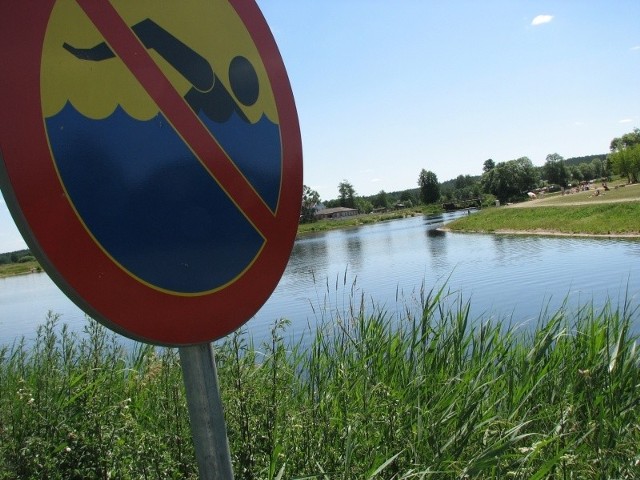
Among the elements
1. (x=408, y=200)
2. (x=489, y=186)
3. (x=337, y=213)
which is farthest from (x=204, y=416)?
(x=408, y=200)

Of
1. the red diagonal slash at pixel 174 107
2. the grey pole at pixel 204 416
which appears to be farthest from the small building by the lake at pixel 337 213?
the grey pole at pixel 204 416

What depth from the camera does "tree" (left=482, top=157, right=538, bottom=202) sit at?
314 feet

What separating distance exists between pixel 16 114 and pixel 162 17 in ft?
1.53

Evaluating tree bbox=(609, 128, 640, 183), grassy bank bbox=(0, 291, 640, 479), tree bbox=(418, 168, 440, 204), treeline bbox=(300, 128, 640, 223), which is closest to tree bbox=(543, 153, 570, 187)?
treeline bbox=(300, 128, 640, 223)

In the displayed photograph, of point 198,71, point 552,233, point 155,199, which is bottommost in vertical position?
point 552,233

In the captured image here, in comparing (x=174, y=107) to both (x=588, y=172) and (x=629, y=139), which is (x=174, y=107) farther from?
(x=588, y=172)

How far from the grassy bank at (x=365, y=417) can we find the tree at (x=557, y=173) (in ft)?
374

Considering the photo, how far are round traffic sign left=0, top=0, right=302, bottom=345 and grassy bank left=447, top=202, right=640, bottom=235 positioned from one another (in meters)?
26.2

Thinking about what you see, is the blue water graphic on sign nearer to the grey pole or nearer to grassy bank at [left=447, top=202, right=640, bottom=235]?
the grey pole

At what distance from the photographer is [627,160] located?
65.2m

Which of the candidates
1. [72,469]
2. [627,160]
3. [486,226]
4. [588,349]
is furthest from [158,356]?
[627,160]

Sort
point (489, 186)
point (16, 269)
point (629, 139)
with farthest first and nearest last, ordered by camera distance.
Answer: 1. point (489, 186)
2. point (629, 139)
3. point (16, 269)

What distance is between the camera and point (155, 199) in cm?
123

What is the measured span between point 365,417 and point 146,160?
197 centimetres
